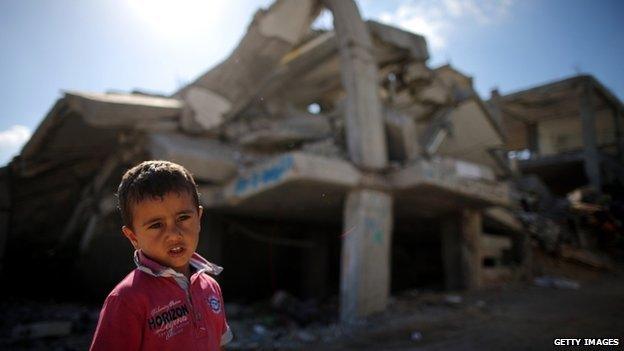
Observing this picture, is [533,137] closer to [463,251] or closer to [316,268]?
[463,251]

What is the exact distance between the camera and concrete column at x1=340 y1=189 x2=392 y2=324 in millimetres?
5188

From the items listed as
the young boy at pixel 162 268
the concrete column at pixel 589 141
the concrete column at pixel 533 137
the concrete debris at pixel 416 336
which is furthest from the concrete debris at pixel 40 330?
the concrete column at pixel 533 137

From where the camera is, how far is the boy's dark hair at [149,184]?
1.48m

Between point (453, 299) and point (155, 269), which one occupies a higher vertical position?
point (155, 269)

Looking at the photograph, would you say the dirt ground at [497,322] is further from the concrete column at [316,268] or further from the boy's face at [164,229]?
the boy's face at [164,229]

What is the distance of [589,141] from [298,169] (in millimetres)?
16143

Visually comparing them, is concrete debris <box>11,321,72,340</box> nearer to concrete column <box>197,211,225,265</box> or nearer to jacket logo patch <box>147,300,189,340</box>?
concrete column <box>197,211,225,265</box>

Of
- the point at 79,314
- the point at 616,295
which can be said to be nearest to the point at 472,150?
the point at 616,295

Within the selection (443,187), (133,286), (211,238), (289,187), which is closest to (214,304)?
(133,286)

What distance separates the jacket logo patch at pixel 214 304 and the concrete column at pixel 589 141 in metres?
17.9

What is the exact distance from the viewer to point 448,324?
186 inches

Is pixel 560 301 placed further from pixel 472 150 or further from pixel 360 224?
pixel 472 150

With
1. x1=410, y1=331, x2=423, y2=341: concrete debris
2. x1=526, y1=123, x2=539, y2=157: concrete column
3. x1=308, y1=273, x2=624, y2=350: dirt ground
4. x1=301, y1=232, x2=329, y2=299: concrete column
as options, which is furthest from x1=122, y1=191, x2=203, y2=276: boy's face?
x1=526, y1=123, x2=539, y2=157: concrete column

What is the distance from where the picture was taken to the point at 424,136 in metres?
8.77
